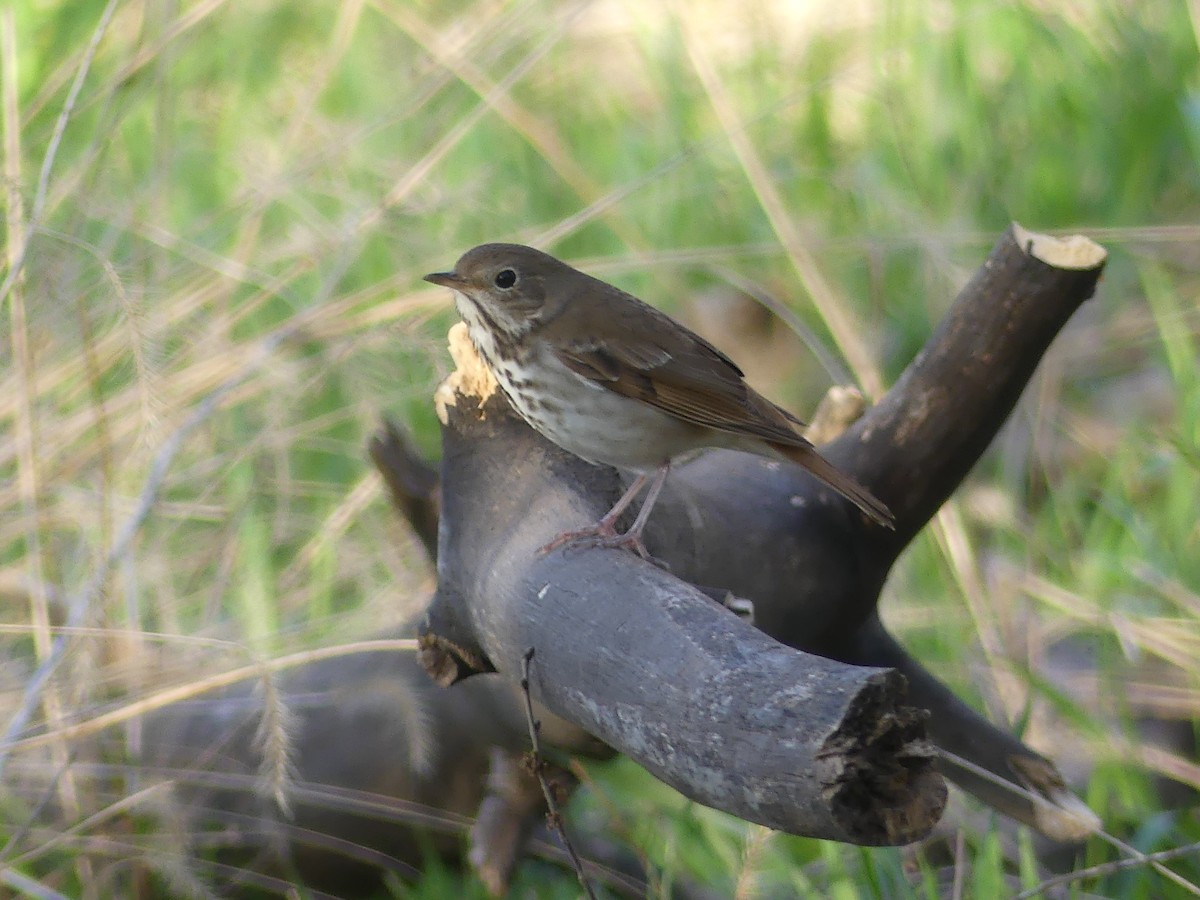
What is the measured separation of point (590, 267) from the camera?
11.1 ft

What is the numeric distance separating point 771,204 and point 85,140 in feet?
7.47

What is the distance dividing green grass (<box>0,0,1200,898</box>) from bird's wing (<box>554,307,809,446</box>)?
0.99ft

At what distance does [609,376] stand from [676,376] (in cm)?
14

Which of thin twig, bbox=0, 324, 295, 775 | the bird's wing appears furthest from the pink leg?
thin twig, bbox=0, 324, 295, 775

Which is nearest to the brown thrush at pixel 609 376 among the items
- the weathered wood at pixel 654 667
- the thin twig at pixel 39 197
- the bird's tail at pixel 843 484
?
the bird's tail at pixel 843 484

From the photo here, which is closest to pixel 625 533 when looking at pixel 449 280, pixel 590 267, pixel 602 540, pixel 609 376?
pixel 602 540

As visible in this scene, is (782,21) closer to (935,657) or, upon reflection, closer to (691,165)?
(691,165)

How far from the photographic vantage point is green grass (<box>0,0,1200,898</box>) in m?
3.08

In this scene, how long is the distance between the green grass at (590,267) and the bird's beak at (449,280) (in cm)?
12

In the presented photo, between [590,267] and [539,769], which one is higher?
[590,267]

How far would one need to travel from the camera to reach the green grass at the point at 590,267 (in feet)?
10.1

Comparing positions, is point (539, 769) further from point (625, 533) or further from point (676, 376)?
point (676, 376)

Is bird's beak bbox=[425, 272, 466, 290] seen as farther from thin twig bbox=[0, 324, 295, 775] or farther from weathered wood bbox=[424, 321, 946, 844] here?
thin twig bbox=[0, 324, 295, 775]

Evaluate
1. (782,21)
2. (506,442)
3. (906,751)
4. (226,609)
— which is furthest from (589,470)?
(782,21)
